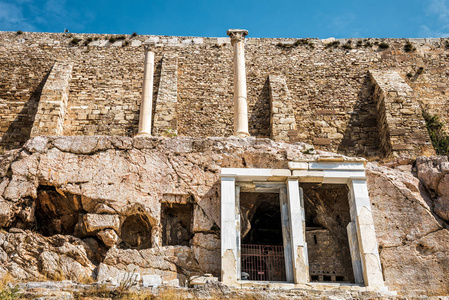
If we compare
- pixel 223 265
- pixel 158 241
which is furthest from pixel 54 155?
pixel 223 265

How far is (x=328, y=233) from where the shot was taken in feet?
43.6

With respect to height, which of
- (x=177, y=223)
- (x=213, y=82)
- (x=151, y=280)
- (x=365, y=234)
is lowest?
(x=151, y=280)

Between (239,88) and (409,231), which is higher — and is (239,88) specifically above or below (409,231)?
above

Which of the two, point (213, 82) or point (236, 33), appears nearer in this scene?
A: point (236, 33)

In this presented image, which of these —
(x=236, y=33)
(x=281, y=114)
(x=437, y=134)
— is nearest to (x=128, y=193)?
(x=236, y=33)

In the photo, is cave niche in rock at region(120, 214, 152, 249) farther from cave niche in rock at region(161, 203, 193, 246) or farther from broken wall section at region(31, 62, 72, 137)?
broken wall section at region(31, 62, 72, 137)

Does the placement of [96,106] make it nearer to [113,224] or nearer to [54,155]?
[54,155]

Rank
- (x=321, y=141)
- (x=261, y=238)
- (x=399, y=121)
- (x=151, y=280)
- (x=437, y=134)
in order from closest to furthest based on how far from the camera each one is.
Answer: (x=151, y=280), (x=261, y=238), (x=399, y=121), (x=321, y=141), (x=437, y=134)

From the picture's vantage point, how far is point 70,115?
19750 millimetres

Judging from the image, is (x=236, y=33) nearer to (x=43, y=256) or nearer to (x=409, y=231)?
(x=409, y=231)

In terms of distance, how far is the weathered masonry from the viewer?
11.1 meters

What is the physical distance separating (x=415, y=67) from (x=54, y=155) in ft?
55.7

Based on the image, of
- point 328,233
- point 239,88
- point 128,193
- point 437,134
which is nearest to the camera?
point 128,193

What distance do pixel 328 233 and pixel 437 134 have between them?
912cm
